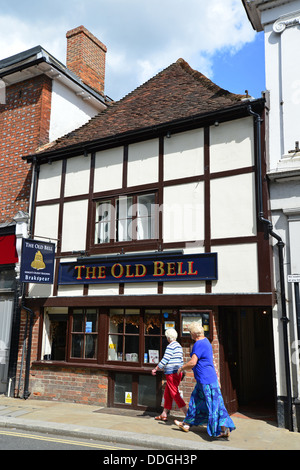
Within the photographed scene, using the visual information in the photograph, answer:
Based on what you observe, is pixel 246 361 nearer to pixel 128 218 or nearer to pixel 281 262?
pixel 281 262

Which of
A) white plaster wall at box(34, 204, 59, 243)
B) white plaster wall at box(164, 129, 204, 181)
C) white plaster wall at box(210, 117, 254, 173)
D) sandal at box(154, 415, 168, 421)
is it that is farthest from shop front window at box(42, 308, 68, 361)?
white plaster wall at box(210, 117, 254, 173)

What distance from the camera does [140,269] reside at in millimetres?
9148

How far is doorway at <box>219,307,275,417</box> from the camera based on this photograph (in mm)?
8344

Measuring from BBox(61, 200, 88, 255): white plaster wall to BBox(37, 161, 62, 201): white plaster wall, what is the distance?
642 mm

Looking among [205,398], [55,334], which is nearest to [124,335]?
[55,334]

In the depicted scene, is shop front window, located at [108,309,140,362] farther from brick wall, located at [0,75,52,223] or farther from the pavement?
brick wall, located at [0,75,52,223]

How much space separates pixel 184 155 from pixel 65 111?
18.3 feet

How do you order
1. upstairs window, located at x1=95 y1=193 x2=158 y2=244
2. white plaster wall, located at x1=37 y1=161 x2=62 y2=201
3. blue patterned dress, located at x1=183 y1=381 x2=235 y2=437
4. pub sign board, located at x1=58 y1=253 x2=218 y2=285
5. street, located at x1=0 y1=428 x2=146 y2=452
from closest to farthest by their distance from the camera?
1. street, located at x1=0 y1=428 x2=146 y2=452
2. blue patterned dress, located at x1=183 y1=381 x2=235 y2=437
3. pub sign board, located at x1=58 y1=253 x2=218 y2=285
4. upstairs window, located at x1=95 y1=193 x2=158 y2=244
5. white plaster wall, located at x1=37 y1=161 x2=62 y2=201

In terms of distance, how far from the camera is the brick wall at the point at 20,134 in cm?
1182

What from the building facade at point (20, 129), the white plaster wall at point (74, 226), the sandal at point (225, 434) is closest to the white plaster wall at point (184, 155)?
the white plaster wall at point (74, 226)

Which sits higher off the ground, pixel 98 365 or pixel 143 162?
pixel 143 162

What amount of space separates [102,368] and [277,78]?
288 inches

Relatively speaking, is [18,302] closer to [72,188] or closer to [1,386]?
[1,386]
